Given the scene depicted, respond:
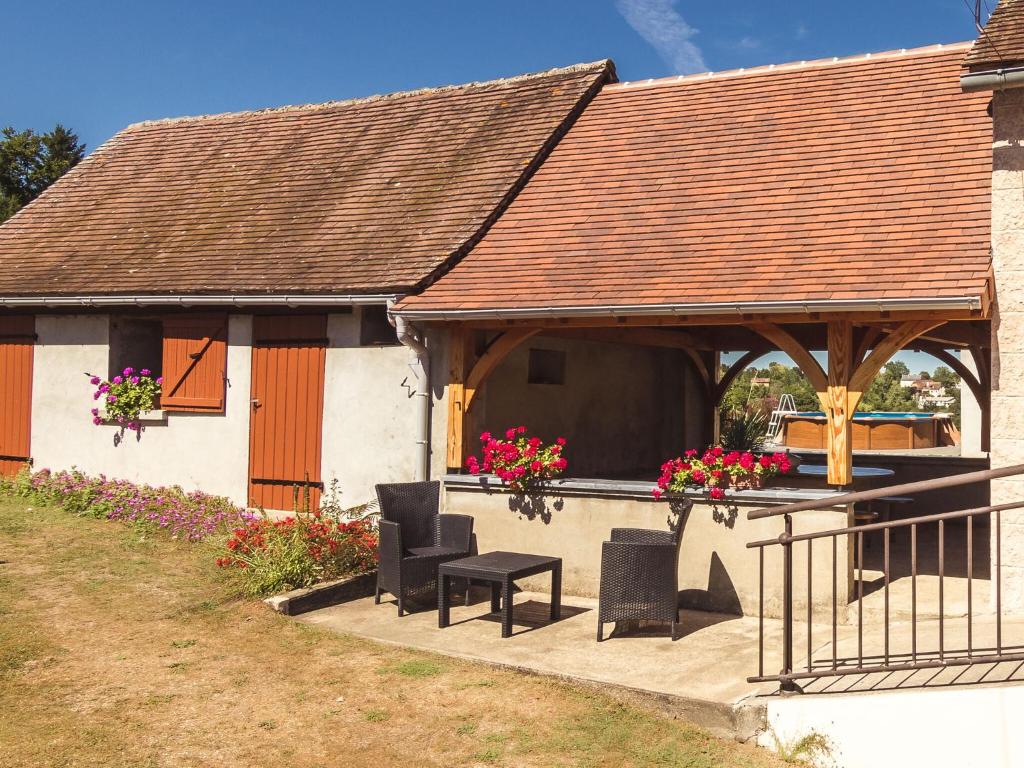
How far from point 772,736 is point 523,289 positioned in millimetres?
4979

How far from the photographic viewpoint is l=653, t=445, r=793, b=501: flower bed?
809 centimetres

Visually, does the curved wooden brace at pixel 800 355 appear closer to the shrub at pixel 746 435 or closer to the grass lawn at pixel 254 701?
the grass lawn at pixel 254 701

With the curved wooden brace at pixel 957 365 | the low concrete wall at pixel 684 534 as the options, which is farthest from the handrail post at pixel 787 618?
the curved wooden brace at pixel 957 365

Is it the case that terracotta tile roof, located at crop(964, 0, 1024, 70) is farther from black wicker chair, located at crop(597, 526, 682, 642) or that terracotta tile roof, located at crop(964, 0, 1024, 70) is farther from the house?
the house

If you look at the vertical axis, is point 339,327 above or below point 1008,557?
above

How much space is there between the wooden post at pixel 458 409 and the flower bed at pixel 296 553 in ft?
3.57

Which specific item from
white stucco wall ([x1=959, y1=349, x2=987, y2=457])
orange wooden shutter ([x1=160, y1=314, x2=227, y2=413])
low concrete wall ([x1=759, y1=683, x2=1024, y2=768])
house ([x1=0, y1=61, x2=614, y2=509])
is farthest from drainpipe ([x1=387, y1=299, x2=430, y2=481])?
white stucco wall ([x1=959, y1=349, x2=987, y2=457])

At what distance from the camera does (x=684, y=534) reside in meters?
8.41

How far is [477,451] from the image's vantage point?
977 centimetres

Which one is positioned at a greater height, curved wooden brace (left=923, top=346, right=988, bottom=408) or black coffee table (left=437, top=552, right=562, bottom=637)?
curved wooden brace (left=923, top=346, right=988, bottom=408)

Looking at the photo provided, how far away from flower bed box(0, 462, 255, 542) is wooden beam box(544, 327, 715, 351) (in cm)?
416

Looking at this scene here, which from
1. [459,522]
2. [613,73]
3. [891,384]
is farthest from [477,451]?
[891,384]

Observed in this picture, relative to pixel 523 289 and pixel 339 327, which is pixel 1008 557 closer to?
pixel 523 289

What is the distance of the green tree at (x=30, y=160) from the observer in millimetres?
24594
